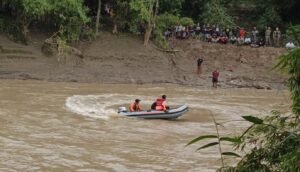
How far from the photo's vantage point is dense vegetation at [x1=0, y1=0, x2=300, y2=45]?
114 ft

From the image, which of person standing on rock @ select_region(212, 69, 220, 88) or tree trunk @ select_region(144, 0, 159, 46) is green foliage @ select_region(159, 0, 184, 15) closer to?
tree trunk @ select_region(144, 0, 159, 46)

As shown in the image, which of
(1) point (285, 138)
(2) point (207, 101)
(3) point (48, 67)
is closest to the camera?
(1) point (285, 138)

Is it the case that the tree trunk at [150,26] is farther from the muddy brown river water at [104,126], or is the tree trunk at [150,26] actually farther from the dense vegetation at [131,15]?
the muddy brown river water at [104,126]

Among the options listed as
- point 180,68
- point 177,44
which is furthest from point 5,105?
point 177,44

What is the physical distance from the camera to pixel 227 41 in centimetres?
3841

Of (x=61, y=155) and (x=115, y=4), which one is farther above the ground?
(x=115, y=4)

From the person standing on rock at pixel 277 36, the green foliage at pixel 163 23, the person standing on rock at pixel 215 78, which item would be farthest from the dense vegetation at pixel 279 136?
the person standing on rock at pixel 277 36

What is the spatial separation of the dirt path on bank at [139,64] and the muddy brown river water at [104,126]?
1.75 m

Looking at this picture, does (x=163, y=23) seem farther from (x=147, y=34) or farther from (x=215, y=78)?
(x=215, y=78)

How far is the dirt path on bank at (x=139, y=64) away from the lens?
3238cm

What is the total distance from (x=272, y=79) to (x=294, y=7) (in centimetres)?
893

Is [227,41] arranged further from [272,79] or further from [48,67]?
[48,67]

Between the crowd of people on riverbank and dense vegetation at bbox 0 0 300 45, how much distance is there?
995 millimetres

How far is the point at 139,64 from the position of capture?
34875mm
